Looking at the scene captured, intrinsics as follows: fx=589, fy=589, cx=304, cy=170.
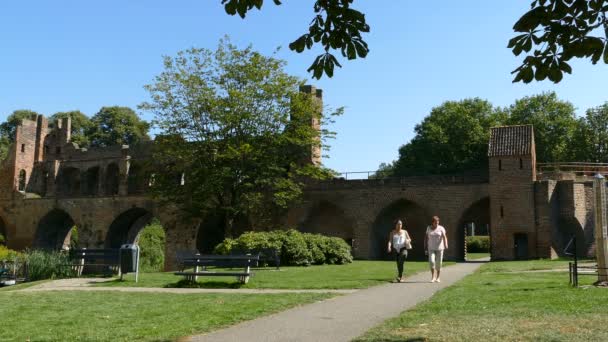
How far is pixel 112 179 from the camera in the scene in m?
47.8

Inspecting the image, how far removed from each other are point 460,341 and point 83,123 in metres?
61.9

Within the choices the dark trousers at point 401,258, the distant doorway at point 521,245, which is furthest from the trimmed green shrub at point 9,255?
the distant doorway at point 521,245

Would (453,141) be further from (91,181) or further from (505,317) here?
(505,317)

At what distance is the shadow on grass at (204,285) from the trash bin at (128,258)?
6.20ft

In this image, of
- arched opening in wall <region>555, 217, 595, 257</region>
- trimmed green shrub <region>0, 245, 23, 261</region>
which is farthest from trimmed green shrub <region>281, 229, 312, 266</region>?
Answer: arched opening in wall <region>555, 217, 595, 257</region>

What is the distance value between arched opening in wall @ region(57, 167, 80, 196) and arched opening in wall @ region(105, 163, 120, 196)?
101 inches

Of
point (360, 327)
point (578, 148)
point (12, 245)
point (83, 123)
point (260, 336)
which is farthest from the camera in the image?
point (83, 123)

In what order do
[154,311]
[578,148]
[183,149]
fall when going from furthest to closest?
[578,148], [183,149], [154,311]

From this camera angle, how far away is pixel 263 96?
1206 inches

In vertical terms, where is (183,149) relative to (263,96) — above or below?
below

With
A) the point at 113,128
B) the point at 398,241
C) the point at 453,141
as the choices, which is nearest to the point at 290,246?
the point at 398,241

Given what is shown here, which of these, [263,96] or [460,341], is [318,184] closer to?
[263,96]

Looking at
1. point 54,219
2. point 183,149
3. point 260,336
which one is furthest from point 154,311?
point 54,219

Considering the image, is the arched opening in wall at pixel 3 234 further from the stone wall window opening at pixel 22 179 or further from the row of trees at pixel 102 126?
the row of trees at pixel 102 126
